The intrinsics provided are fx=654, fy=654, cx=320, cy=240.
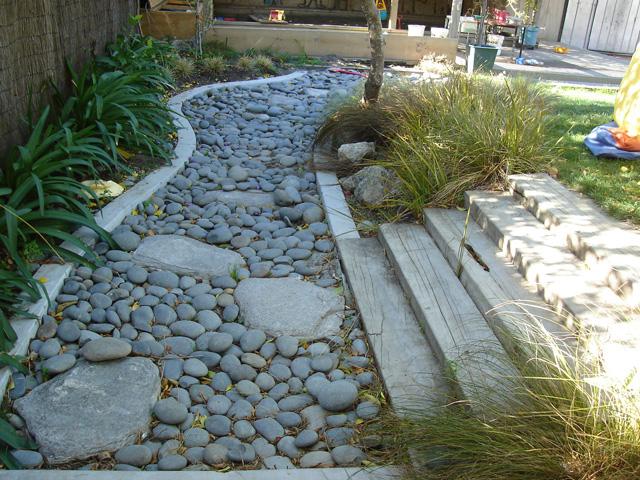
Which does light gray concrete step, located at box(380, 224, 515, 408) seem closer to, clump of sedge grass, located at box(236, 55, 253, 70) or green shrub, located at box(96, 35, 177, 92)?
green shrub, located at box(96, 35, 177, 92)

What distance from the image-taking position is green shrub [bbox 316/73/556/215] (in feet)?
14.4

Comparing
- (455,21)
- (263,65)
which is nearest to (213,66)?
(263,65)

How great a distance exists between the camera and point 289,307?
3.55 meters

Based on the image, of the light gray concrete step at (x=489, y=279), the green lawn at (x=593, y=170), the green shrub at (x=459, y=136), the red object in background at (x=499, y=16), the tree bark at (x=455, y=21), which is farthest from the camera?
the red object in background at (x=499, y=16)

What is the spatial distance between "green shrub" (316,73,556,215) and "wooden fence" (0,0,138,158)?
248cm

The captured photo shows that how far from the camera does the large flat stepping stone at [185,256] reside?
3889 mm

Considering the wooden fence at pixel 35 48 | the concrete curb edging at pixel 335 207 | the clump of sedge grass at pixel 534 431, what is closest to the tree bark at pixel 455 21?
the concrete curb edging at pixel 335 207

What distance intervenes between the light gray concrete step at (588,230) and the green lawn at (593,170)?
3.8 inches

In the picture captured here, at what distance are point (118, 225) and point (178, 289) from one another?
31.6 inches

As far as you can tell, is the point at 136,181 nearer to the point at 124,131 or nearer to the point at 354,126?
the point at 124,131

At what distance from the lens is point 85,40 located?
5754 mm

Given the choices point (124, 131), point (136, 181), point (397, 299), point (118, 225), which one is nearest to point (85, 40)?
point (124, 131)

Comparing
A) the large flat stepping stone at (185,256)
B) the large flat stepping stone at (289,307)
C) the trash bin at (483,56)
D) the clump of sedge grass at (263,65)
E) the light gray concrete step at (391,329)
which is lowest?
the large flat stepping stone at (289,307)

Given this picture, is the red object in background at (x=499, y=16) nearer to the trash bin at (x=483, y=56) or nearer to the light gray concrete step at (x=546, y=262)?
the trash bin at (x=483, y=56)
